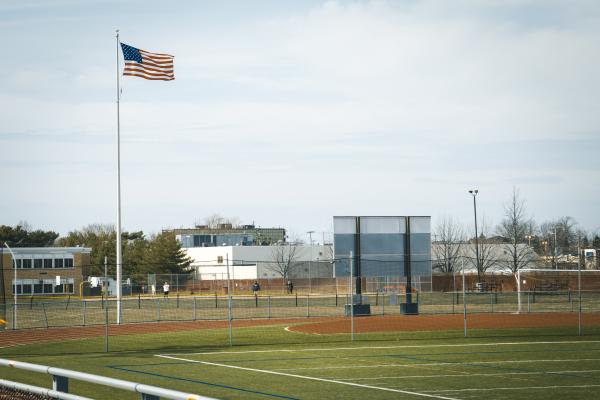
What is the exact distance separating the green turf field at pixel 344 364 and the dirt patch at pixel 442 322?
2803mm

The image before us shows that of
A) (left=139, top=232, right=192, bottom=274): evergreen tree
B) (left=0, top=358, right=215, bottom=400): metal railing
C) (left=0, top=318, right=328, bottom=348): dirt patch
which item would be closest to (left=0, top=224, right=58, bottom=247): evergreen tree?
(left=139, top=232, right=192, bottom=274): evergreen tree

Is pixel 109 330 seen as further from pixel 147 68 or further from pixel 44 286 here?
pixel 44 286

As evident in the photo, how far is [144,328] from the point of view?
3984cm

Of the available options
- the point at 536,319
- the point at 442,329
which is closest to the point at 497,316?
the point at 536,319

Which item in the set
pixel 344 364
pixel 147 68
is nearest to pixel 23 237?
pixel 147 68

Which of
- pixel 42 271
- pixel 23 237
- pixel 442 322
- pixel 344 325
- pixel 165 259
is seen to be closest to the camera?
pixel 344 325

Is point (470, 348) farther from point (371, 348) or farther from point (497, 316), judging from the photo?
point (497, 316)

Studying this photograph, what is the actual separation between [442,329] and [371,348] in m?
9.48

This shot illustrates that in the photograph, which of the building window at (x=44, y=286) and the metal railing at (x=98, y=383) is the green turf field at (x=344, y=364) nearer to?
the metal railing at (x=98, y=383)

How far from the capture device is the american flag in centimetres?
4162

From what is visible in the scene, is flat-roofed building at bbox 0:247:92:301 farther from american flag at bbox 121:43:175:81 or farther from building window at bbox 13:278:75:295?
american flag at bbox 121:43:175:81

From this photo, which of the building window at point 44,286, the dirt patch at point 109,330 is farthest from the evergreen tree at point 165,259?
the dirt patch at point 109,330

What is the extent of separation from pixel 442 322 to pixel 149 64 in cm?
1933

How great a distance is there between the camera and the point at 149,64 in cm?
4191
